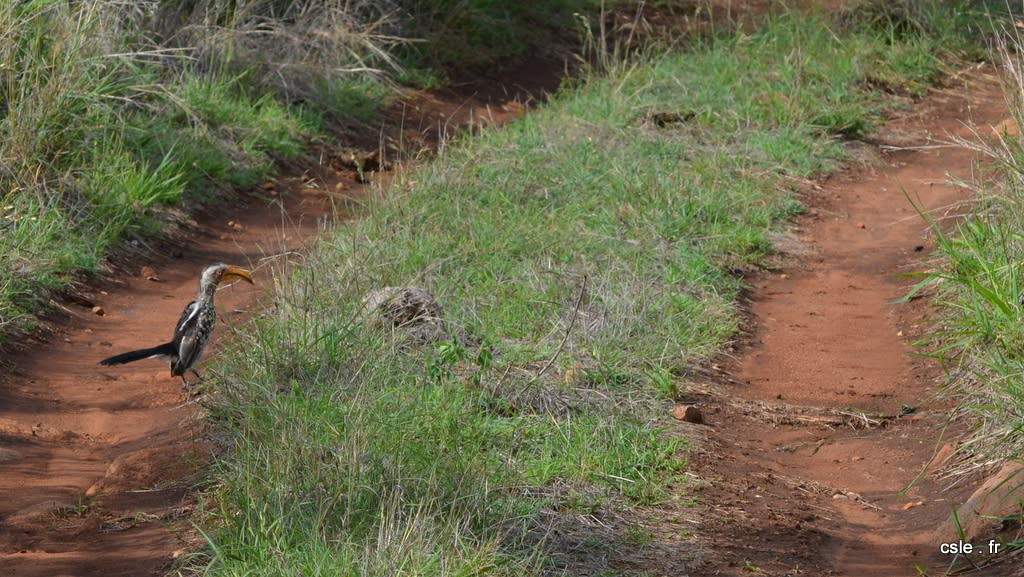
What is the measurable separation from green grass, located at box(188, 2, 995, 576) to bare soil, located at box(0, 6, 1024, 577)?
0.60 feet

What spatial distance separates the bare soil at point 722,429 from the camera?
4055mm

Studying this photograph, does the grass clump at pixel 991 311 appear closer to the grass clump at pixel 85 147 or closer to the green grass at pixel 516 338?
the green grass at pixel 516 338

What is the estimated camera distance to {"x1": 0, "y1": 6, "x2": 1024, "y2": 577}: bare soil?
405cm

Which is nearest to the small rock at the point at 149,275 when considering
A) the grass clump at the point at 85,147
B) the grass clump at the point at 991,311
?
the grass clump at the point at 85,147

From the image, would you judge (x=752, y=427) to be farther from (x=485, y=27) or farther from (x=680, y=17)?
(x=680, y=17)

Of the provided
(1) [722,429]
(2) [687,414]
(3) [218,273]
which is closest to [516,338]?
(2) [687,414]

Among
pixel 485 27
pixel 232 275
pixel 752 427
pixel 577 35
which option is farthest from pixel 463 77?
pixel 752 427

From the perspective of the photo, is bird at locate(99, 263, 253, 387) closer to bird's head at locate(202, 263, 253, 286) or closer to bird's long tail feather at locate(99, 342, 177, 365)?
bird's long tail feather at locate(99, 342, 177, 365)

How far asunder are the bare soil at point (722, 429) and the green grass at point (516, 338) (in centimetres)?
18

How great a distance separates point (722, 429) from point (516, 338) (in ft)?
3.43

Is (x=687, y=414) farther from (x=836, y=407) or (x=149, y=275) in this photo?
(x=149, y=275)

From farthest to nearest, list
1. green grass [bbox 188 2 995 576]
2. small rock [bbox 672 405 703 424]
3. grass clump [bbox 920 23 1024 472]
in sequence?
small rock [bbox 672 405 703 424]
grass clump [bbox 920 23 1024 472]
green grass [bbox 188 2 995 576]

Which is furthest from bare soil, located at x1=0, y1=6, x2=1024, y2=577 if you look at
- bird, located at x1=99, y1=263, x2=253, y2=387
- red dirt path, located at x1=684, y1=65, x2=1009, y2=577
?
bird, located at x1=99, y1=263, x2=253, y2=387

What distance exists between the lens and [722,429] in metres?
5.18
